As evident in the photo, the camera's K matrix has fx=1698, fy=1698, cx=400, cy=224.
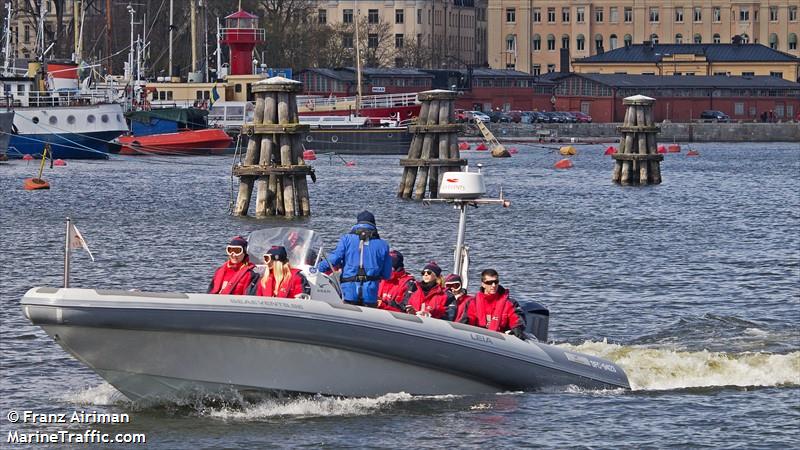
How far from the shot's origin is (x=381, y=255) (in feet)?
70.9

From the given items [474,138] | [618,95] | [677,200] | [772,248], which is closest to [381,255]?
[772,248]

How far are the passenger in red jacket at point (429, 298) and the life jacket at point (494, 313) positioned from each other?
1.22ft

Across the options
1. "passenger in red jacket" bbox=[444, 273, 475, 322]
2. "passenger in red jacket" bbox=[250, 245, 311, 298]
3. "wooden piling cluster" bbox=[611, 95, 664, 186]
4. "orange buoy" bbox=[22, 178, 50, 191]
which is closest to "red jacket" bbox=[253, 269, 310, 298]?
"passenger in red jacket" bbox=[250, 245, 311, 298]

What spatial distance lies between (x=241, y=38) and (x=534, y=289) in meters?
71.5

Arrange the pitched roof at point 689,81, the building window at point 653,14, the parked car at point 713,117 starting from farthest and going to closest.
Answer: the building window at point 653,14
the pitched roof at point 689,81
the parked car at point 713,117

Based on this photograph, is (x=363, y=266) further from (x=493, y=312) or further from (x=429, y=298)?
(x=493, y=312)

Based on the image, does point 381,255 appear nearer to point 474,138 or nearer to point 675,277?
point 675,277

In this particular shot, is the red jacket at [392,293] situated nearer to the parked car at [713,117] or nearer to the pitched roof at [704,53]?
the parked car at [713,117]

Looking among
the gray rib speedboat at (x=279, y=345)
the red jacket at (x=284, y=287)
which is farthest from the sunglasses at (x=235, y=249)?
the gray rib speedboat at (x=279, y=345)

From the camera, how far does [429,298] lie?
21.8 meters

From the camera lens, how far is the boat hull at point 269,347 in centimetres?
1898

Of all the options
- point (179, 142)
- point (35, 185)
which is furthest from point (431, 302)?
point (179, 142)

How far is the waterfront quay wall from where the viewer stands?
13838 centimetres

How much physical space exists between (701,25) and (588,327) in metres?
160
